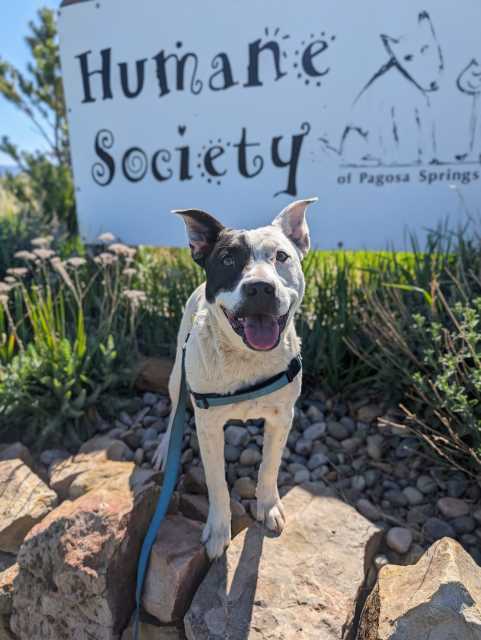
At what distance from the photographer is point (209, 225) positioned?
72.2 inches

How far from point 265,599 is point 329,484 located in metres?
0.79

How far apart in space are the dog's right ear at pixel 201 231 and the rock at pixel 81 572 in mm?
1062

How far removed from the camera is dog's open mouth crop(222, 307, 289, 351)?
5.18 ft

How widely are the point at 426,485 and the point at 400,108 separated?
2.62m

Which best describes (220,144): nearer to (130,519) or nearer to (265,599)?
(130,519)

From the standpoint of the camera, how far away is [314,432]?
2.75 m

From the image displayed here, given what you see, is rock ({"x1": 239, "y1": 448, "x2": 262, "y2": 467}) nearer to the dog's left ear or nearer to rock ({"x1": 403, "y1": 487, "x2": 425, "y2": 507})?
rock ({"x1": 403, "y1": 487, "x2": 425, "y2": 507})

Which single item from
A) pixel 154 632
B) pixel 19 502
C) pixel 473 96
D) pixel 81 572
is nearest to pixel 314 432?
pixel 154 632

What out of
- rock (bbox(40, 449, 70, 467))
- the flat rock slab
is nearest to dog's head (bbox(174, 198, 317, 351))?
the flat rock slab

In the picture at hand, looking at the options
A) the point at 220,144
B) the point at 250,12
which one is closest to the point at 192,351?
the point at 220,144

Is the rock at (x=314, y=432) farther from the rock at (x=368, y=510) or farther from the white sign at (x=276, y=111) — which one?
the white sign at (x=276, y=111)

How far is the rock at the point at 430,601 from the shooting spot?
1531 millimetres

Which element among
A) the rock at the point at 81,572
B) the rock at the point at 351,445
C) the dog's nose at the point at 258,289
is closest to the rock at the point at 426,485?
the rock at the point at 351,445

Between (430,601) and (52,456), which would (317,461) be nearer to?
(430,601)
